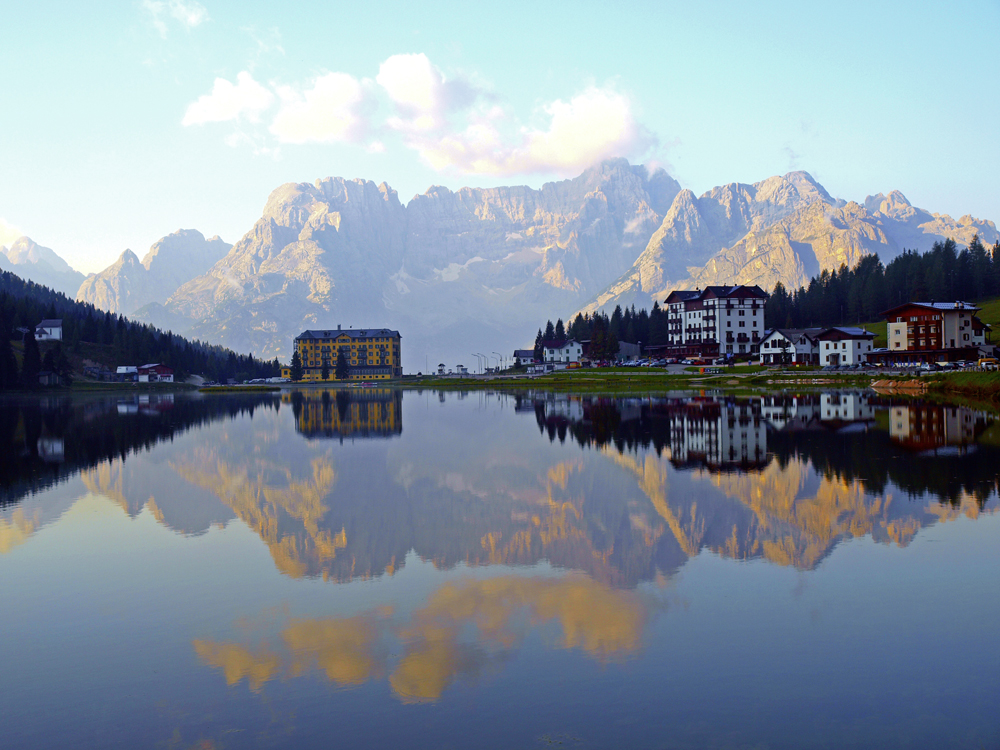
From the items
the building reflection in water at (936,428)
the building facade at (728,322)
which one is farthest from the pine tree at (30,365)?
the building reflection in water at (936,428)

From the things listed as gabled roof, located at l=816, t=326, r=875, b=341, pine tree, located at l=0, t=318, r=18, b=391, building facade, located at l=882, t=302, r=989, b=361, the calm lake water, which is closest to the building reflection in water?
the calm lake water

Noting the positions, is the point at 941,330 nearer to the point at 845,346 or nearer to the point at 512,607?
the point at 845,346

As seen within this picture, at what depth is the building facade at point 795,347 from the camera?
140625 mm

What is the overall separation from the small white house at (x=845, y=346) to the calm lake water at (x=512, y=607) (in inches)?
4365

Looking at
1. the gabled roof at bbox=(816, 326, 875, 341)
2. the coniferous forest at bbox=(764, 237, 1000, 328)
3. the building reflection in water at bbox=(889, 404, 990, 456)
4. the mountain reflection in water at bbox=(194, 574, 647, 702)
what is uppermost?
the coniferous forest at bbox=(764, 237, 1000, 328)

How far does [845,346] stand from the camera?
132 meters

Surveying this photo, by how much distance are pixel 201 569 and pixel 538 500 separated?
10935mm

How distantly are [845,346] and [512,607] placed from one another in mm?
134367

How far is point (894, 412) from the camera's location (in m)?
55.7

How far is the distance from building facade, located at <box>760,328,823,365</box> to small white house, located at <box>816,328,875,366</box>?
379 cm

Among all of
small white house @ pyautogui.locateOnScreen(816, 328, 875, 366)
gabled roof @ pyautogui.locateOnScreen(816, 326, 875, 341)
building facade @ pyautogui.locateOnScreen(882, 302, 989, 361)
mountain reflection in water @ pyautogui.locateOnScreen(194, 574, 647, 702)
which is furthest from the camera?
gabled roof @ pyautogui.locateOnScreen(816, 326, 875, 341)

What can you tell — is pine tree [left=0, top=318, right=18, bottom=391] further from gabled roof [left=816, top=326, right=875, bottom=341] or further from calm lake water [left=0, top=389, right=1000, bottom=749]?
gabled roof [left=816, top=326, right=875, bottom=341]

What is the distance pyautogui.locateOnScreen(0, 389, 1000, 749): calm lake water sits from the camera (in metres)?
9.38

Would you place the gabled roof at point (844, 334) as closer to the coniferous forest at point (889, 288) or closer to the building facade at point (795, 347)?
the building facade at point (795, 347)
